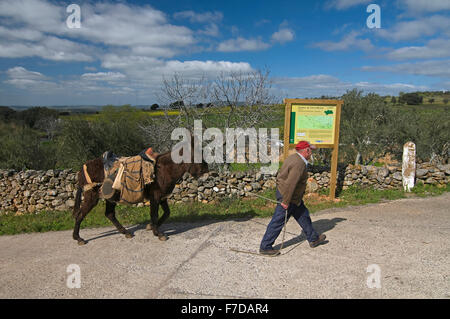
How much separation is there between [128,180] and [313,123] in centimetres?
511

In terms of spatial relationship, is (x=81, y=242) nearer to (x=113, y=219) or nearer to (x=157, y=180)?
(x=113, y=219)

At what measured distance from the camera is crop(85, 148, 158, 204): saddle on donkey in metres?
5.23

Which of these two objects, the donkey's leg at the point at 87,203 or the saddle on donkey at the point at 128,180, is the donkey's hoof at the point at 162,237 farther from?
the donkey's leg at the point at 87,203

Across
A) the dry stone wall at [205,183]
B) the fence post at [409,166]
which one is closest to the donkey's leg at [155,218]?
the dry stone wall at [205,183]

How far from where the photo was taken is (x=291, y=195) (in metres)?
4.53

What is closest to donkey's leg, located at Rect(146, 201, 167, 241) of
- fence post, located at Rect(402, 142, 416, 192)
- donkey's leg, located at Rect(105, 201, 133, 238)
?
donkey's leg, located at Rect(105, 201, 133, 238)

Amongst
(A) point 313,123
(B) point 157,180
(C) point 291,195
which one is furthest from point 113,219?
(A) point 313,123

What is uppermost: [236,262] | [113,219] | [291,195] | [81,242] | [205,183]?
[291,195]

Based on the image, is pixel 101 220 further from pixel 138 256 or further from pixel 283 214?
pixel 283 214

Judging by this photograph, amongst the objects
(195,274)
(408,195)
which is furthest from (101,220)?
(408,195)

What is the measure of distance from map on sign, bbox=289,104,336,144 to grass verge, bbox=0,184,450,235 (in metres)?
1.75

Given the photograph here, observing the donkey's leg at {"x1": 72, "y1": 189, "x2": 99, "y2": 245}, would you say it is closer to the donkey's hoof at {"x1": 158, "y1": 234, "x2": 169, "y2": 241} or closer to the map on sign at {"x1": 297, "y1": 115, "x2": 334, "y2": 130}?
the donkey's hoof at {"x1": 158, "y1": 234, "x2": 169, "y2": 241}

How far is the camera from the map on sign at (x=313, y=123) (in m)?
7.70

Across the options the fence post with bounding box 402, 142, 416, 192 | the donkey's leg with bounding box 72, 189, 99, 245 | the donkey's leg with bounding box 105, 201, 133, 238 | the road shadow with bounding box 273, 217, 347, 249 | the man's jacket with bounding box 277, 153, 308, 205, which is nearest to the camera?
the man's jacket with bounding box 277, 153, 308, 205
